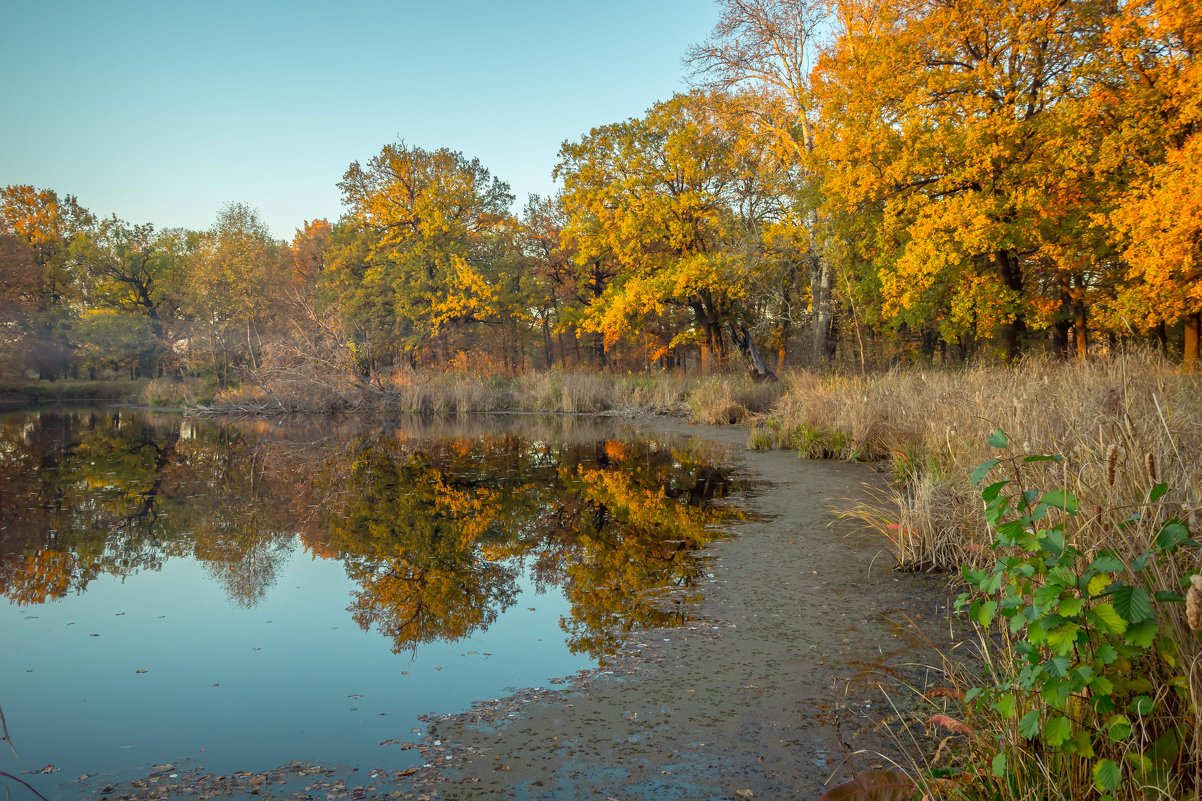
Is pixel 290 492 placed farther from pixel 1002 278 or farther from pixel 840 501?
pixel 1002 278

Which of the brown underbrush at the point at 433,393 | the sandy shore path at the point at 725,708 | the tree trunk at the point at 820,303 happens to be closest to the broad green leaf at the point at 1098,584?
the sandy shore path at the point at 725,708

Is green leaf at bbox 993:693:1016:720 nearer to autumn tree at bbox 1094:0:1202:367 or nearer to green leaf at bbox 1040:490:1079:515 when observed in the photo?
green leaf at bbox 1040:490:1079:515

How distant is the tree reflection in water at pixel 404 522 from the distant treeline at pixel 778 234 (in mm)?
4073

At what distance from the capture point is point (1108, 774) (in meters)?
1.65

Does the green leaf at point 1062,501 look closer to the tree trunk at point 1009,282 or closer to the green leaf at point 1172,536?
the green leaf at point 1172,536

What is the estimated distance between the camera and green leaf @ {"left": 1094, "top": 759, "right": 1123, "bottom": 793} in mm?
1635

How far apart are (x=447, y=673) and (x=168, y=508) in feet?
20.9

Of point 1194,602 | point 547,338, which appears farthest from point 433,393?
point 1194,602

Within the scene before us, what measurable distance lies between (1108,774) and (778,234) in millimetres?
20767

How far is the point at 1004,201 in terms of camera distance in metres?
15.6

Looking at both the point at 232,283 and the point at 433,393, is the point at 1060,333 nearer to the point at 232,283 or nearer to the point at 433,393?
the point at 433,393

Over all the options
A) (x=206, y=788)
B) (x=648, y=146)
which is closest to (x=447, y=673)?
(x=206, y=788)

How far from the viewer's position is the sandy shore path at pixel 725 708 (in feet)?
8.48

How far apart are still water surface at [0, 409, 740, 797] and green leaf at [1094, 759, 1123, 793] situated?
7.53 ft
